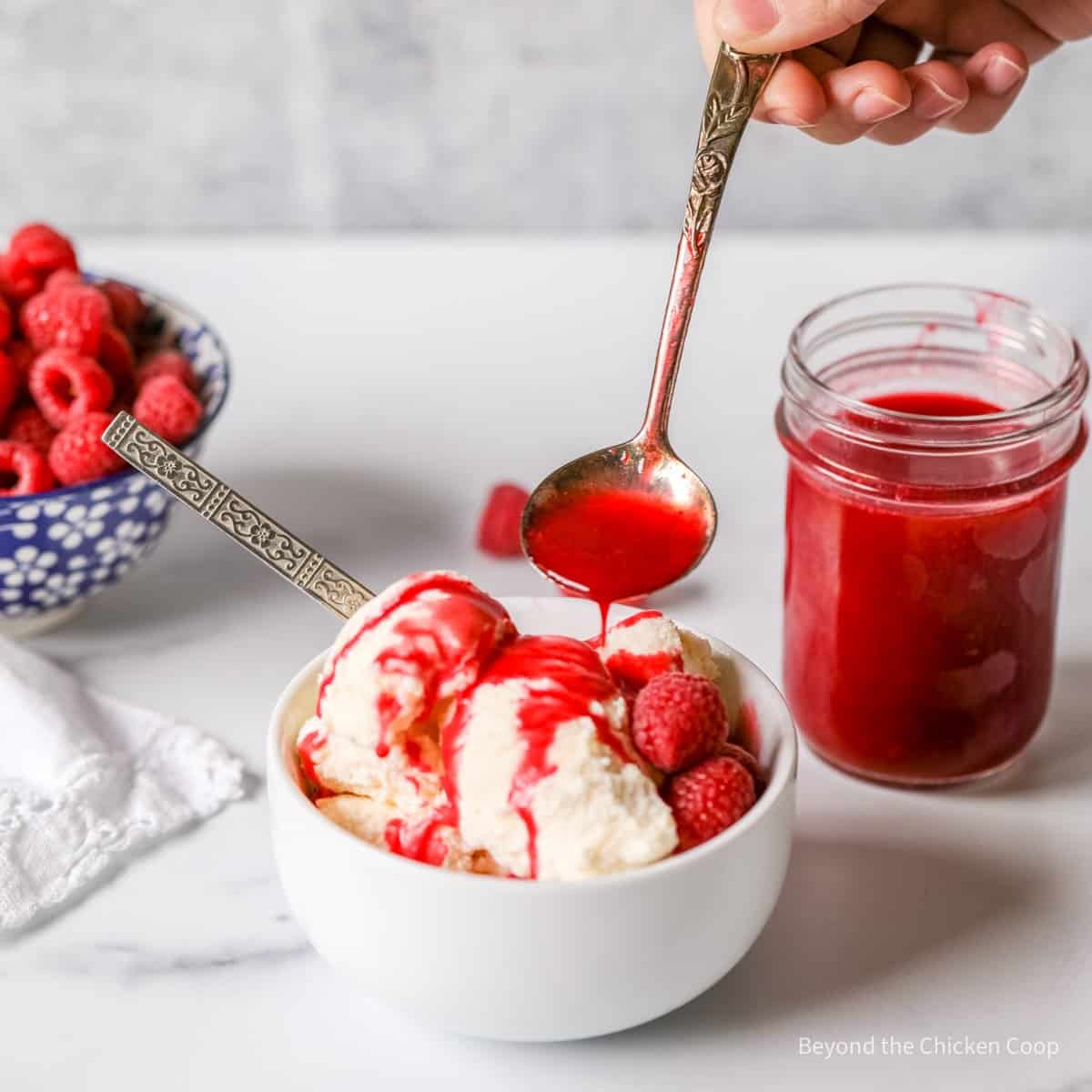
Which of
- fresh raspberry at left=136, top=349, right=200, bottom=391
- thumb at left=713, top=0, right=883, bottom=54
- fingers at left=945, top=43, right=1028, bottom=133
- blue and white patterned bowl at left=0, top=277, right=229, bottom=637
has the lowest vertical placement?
blue and white patterned bowl at left=0, top=277, right=229, bottom=637

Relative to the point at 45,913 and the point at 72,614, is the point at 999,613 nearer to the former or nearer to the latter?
the point at 45,913

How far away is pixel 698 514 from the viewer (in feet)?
3.64

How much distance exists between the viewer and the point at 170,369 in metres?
1.41

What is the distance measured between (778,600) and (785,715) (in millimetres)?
441

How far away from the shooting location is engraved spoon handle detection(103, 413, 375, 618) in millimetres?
991

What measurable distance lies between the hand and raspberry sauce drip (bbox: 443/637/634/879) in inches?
17.6

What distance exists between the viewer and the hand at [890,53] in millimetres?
1067

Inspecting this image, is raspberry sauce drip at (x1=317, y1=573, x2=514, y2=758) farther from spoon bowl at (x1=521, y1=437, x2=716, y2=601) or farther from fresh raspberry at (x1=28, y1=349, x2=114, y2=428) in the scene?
fresh raspberry at (x1=28, y1=349, x2=114, y2=428)

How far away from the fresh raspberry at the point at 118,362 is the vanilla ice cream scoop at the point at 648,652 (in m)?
0.60

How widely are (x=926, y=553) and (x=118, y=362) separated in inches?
28.6

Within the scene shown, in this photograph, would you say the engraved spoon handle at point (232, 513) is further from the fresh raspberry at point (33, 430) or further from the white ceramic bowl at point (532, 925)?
the fresh raspberry at point (33, 430)

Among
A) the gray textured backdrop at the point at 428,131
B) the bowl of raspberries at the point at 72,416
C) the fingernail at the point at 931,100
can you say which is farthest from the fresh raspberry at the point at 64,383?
the gray textured backdrop at the point at 428,131

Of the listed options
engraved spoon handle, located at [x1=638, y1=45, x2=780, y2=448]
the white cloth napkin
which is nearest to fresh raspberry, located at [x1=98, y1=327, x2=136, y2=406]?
the white cloth napkin

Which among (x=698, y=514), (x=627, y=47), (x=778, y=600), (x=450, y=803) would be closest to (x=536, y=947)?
(x=450, y=803)
